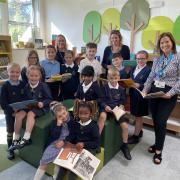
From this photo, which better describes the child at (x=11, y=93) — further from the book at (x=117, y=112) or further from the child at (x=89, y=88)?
the book at (x=117, y=112)

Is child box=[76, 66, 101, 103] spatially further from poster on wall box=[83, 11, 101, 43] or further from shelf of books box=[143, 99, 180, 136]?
poster on wall box=[83, 11, 101, 43]

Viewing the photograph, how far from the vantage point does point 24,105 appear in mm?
1995

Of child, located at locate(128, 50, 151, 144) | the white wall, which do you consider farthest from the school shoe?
the white wall

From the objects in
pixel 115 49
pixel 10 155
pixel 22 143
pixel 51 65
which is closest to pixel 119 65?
pixel 115 49

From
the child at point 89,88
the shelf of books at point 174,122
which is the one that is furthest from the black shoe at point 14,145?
the shelf of books at point 174,122

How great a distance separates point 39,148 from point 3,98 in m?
0.68

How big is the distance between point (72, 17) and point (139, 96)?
10.9 feet

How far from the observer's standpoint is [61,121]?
182cm

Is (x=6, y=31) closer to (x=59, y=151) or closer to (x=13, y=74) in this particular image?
(x=13, y=74)

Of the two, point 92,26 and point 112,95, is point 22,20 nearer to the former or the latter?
point 92,26

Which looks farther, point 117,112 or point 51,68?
point 51,68

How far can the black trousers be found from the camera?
6.97 feet

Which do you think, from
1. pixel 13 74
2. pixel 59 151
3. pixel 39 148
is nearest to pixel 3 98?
pixel 13 74

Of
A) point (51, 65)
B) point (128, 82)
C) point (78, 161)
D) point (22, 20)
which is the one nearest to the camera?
point (78, 161)
